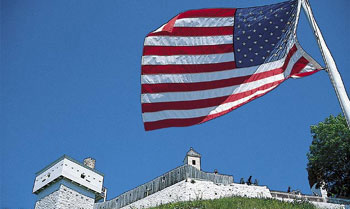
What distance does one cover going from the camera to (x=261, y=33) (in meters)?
9.26

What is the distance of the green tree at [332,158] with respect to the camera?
35.2m

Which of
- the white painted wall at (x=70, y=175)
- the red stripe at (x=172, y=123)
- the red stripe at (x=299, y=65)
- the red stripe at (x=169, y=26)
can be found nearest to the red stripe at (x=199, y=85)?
the red stripe at (x=172, y=123)

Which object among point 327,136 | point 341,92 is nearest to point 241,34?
point 341,92

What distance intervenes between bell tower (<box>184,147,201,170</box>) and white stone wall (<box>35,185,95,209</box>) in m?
13.6

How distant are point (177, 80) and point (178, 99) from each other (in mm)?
470

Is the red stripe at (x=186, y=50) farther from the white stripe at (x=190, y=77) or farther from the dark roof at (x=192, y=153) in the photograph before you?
the dark roof at (x=192, y=153)

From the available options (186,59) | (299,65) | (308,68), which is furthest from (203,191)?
(308,68)

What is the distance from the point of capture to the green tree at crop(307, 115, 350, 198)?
3522cm

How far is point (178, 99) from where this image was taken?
373 inches

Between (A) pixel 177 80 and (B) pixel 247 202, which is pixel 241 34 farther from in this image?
(B) pixel 247 202

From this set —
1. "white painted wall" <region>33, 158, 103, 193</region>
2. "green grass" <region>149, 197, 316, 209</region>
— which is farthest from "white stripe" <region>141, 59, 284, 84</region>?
"white painted wall" <region>33, 158, 103, 193</region>

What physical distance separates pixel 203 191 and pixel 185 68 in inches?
920

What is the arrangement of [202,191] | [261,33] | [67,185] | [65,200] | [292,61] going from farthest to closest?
[67,185] < [65,200] < [202,191] < [261,33] < [292,61]

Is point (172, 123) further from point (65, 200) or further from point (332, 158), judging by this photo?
point (332, 158)
